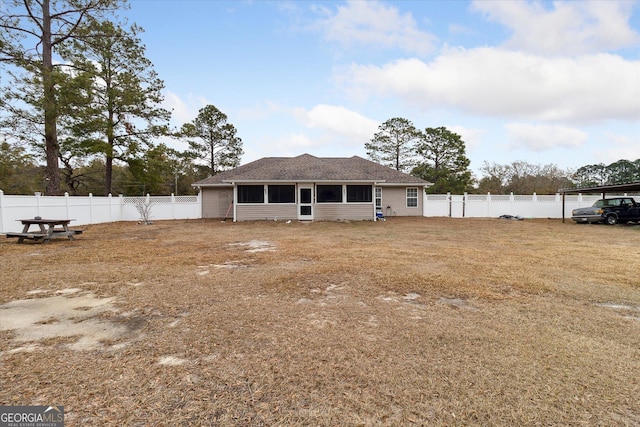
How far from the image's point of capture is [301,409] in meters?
1.88

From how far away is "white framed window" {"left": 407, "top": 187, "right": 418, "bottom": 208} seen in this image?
2014 cm

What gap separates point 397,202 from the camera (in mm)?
20031

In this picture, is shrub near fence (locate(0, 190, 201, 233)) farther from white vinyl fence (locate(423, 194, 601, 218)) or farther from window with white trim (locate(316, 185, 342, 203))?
white vinyl fence (locate(423, 194, 601, 218))

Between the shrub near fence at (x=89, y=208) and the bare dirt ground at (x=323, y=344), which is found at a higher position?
the shrub near fence at (x=89, y=208)

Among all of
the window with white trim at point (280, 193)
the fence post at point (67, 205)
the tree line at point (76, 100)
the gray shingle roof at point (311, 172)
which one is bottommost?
the fence post at point (67, 205)

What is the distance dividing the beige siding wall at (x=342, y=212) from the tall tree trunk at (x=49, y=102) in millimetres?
12735

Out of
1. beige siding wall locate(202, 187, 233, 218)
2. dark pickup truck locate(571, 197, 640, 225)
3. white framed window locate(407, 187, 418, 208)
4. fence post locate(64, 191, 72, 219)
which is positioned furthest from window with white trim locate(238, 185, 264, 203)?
dark pickup truck locate(571, 197, 640, 225)

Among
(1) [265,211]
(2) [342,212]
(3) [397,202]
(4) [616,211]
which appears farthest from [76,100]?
(4) [616,211]

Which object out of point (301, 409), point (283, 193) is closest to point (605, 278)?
point (301, 409)

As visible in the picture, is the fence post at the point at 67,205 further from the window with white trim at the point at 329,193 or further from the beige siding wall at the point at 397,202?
the beige siding wall at the point at 397,202

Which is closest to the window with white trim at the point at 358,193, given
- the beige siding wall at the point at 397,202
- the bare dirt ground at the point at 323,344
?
the beige siding wall at the point at 397,202

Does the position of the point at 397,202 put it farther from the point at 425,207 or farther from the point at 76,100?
the point at 76,100

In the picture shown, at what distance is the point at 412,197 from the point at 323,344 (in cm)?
1870

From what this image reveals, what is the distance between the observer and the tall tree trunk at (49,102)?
12.2 metres
